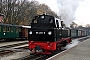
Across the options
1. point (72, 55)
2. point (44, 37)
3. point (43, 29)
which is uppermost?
point (43, 29)

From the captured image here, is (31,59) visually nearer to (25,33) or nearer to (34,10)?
(25,33)

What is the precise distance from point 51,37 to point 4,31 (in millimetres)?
12792

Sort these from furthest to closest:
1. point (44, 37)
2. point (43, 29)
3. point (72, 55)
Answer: point (72, 55) < point (43, 29) < point (44, 37)

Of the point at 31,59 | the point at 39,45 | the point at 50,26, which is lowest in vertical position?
the point at 31,59

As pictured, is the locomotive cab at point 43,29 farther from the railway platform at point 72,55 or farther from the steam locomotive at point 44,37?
the railway platform at point 72,55

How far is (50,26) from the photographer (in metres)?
11.6

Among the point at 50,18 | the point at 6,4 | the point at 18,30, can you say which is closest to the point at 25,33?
the point at 18,30

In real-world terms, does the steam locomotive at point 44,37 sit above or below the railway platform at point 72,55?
above

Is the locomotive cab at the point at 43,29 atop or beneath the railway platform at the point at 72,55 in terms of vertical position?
atop

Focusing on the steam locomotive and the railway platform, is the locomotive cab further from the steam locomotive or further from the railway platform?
the railway platform

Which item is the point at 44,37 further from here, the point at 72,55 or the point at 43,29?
the point at 72,55

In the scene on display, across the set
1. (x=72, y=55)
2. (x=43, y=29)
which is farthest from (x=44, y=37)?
(x=72, y=55)

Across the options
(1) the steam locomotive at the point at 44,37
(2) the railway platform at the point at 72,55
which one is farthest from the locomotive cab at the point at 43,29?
(2) the railway platform at the point at 72,55

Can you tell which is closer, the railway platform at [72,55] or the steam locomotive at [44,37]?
the railway platform at [72,55]
